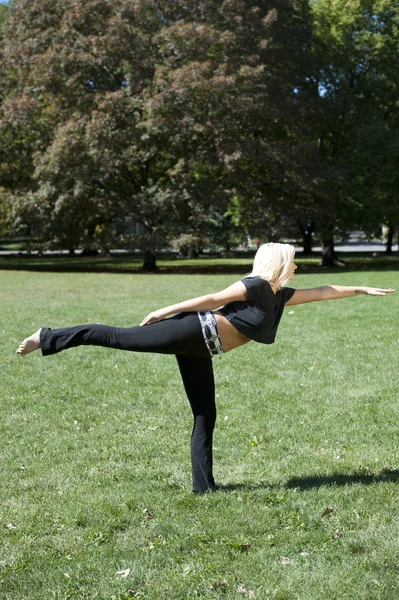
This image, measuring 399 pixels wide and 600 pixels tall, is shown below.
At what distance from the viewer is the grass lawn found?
3748 millimetres

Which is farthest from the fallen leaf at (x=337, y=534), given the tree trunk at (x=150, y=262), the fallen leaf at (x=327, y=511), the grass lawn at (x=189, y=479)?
the tree trunk at (x=150, y=262)

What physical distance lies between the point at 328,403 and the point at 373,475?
2.10m

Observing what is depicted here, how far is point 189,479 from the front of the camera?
5.26m

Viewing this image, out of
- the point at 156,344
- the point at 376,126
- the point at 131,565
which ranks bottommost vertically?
the point at 131,565

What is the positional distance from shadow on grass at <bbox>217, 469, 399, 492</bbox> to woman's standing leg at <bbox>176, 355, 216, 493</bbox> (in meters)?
0.18

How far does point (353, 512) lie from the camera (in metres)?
4.55

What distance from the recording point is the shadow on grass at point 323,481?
505 cm

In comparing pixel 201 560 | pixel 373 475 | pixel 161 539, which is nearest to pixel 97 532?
pixel 161 539

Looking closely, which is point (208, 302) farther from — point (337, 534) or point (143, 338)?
point (337, 534)

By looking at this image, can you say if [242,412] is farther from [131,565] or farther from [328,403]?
[131,565]

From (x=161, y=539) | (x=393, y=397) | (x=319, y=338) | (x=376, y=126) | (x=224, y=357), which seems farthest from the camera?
(x=376, y=126)

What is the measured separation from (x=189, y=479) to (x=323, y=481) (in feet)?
3.39

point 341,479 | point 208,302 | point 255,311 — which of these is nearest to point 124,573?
point 208,302

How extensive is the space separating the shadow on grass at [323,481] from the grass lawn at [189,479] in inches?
0.9
